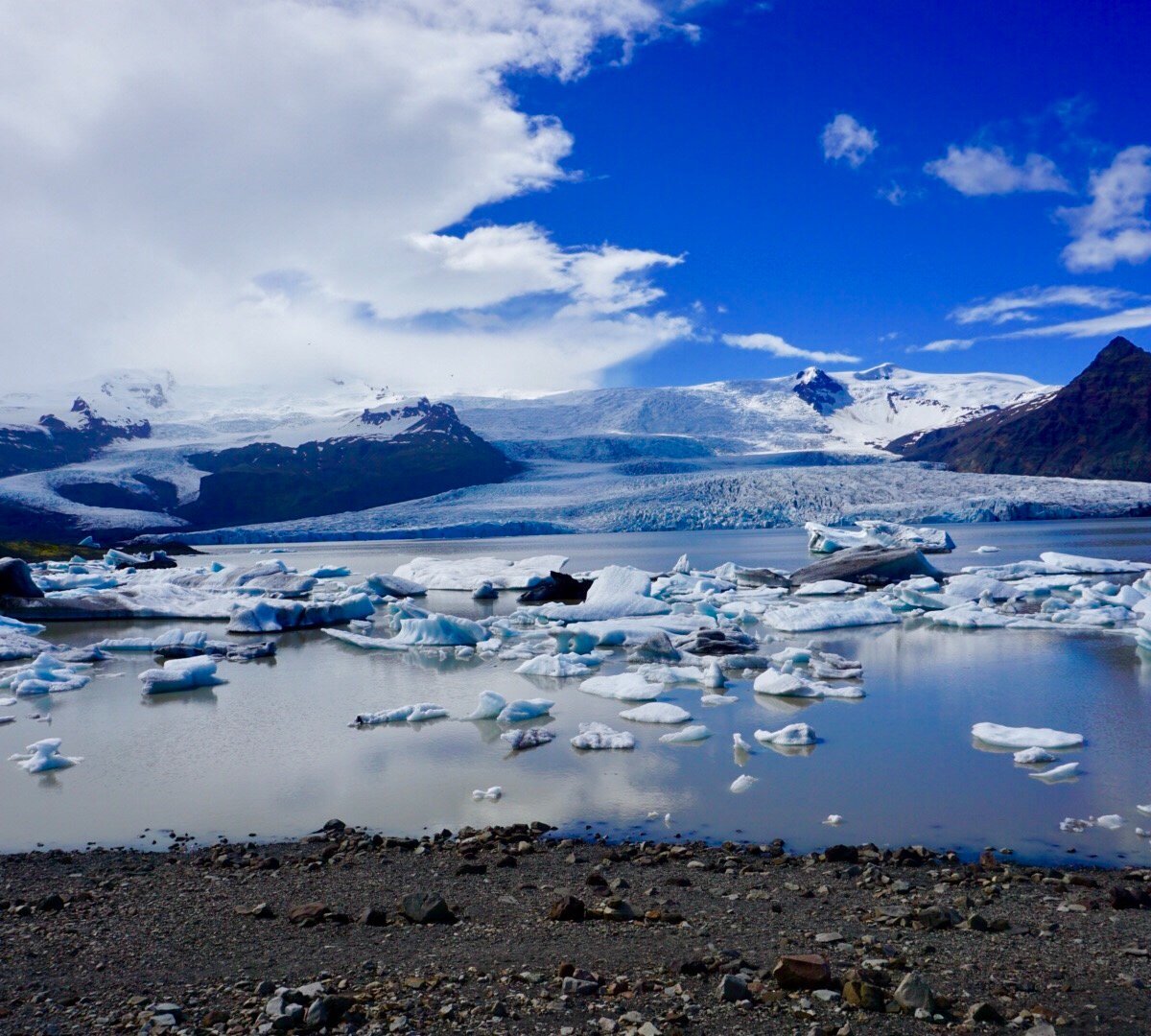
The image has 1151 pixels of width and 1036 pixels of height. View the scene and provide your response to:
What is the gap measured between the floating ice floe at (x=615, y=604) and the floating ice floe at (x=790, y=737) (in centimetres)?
670

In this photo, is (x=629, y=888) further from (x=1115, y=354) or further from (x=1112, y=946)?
(x=1115, y=354)

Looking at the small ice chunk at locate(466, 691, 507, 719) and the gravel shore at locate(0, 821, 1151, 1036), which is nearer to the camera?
the gravel shore at locate(0, 821, 1151, 1036)

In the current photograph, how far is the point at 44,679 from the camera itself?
898cm

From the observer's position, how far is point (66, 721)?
7.30 meters

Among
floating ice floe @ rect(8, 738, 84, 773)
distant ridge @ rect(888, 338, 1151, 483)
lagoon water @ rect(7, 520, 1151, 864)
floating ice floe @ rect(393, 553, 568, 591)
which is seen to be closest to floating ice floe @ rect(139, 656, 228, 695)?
lagoon water @ rect(7, 520, 1151, 864)

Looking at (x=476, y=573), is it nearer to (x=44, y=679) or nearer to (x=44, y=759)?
(x=44, y=679)

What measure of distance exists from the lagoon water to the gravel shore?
17.3 inches

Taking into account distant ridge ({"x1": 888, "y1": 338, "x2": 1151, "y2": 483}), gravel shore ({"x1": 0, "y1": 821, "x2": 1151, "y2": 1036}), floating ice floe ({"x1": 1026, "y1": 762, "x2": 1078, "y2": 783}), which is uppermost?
distant ridge ({"x1": 888, "y1": 338, "x2": 1151, "y2": 483})

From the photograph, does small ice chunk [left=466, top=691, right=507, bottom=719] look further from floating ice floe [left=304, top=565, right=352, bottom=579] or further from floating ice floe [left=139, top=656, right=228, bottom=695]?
floating ice floe [left=304, top=565, right=352, bottom=579]

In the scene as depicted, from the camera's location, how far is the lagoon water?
4355mm

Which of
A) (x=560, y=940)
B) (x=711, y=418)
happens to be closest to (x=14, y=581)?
(x=560, y=940)

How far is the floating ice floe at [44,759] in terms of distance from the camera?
227 inches

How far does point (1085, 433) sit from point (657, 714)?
2666 inches

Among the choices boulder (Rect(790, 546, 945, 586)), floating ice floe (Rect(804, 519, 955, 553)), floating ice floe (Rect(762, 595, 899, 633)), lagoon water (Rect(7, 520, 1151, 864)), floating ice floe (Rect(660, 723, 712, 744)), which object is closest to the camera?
lagoon water (Rect(7, 520, 1151, 864))
